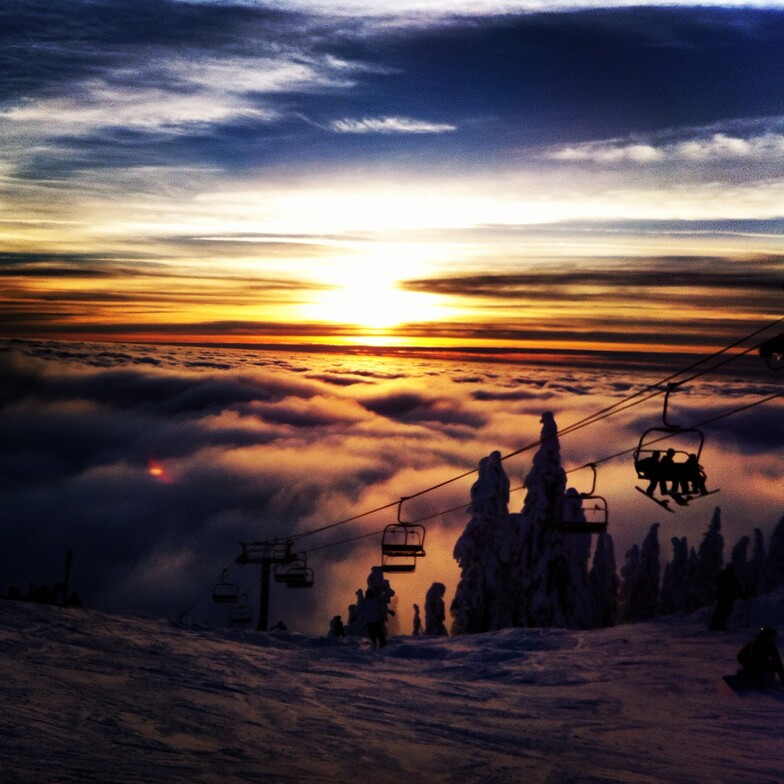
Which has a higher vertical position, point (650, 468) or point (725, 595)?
point (650, 468)

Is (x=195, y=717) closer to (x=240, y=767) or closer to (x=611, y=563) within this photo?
(x=240, y=767)

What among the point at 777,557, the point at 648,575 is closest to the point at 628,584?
the point at 648,575

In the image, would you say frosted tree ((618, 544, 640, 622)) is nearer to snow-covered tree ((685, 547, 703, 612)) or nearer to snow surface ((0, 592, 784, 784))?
snow-covered tree ((685, 547, 703, 612))

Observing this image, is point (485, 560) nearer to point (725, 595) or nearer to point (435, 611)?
point (435, 611)

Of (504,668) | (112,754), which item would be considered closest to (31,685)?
(112,754)

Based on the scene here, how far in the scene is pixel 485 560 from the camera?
1661 inches

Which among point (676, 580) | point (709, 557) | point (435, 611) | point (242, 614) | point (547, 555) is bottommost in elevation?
point (435, 611)

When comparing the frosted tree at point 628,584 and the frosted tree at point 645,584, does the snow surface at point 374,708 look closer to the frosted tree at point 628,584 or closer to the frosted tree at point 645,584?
the frosted tree at point 645,584

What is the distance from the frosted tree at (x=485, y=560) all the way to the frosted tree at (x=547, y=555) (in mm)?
1083

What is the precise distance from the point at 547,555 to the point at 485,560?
10.3ft

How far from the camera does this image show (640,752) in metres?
11.8

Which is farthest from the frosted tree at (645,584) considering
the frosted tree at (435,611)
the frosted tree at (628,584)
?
the frosted tree at (435,611)

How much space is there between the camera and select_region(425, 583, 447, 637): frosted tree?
190 feet

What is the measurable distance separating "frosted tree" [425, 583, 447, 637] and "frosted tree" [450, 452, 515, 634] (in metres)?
15.5
